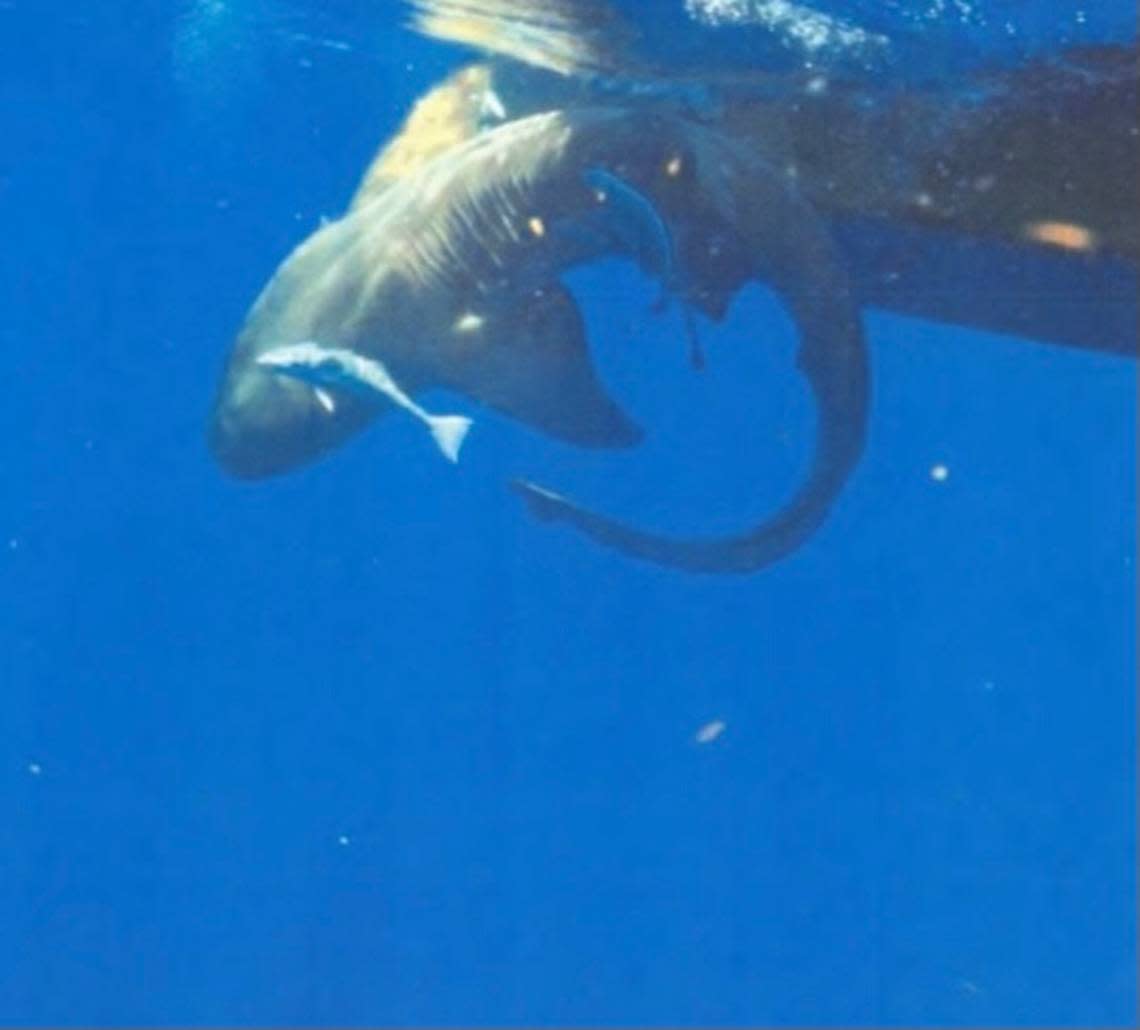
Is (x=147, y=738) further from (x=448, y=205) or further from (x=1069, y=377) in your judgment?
(x=448, y=205)

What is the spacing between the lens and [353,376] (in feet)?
27.8

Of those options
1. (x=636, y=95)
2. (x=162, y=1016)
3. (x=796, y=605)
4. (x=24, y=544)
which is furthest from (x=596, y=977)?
(x=636, y=95)

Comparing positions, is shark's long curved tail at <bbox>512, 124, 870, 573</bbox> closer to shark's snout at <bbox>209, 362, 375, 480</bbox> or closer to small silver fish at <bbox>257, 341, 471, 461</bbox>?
small silver fish at <bbox>257, 341, 471, 461</bbox>

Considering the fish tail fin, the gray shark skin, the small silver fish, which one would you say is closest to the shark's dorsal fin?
the gray shark skin

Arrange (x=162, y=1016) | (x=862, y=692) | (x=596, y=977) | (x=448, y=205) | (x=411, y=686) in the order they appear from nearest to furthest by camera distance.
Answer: (x=448, y=205) → (x=162, y=1016) → (x=596, y=977) → (x=411, y=686) → (x=862, y=692)

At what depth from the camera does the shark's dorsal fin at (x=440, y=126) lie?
11.6 m

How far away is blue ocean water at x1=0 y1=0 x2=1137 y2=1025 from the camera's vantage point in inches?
979

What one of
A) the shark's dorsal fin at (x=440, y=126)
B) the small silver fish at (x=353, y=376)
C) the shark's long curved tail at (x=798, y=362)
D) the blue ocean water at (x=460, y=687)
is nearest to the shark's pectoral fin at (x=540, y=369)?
the shark's long curved tail at (x=798, y=362)

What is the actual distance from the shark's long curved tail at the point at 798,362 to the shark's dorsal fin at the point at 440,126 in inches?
101

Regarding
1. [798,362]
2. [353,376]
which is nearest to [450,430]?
[353,376]

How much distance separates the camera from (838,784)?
32.9 metres

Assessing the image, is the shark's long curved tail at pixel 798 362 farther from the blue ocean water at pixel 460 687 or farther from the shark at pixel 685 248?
the blue ocean water at pixel 460 687

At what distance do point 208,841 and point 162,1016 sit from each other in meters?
4.64

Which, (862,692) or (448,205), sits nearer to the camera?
(448,205)
